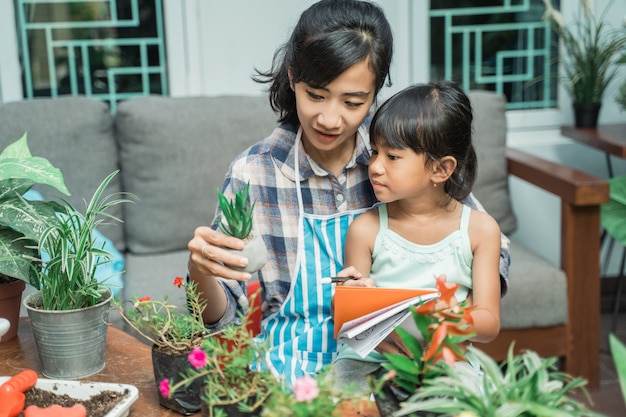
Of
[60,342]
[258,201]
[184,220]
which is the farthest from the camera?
[184,220]

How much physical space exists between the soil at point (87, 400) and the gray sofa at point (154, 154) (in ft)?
4.64

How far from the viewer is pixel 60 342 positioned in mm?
1184

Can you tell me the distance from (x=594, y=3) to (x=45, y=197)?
7.88 ft

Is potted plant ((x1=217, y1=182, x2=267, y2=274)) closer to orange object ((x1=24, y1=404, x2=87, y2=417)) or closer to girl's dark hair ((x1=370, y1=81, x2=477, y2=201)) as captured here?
orange object ((x1=24, y1=404, x2=87, y2=417))

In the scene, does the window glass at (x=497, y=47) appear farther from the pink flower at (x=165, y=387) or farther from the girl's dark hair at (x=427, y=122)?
the pink flower at (x=165, y=387)

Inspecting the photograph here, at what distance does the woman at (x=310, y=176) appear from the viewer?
1349 millimetres

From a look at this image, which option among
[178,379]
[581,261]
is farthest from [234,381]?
[581,261]

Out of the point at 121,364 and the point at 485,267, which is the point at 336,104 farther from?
the point at 121,364

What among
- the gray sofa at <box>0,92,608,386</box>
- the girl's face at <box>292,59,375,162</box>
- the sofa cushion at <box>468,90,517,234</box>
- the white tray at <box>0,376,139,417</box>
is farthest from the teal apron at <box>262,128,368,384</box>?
the sofa cushion at <box>468,90,517,234</box>

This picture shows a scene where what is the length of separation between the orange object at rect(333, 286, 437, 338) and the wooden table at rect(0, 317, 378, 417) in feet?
0.44

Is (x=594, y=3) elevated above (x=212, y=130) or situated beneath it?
elevated above

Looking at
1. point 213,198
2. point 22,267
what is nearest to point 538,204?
point 213,198

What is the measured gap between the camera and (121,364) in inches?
49.9

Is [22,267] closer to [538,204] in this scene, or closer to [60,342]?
[60,342]
